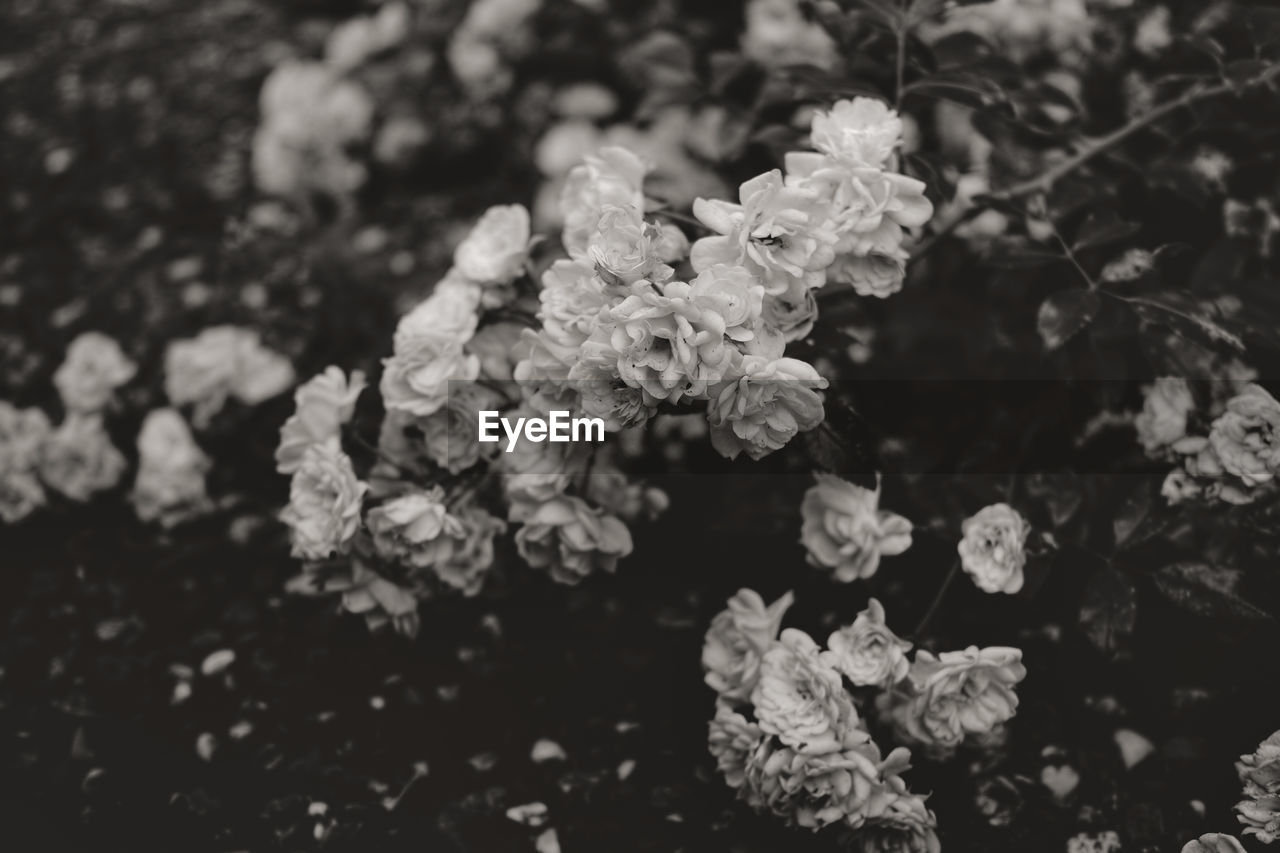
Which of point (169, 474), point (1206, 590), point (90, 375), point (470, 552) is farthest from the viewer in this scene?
point (90, 375)

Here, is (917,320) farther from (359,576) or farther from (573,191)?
(359,576)

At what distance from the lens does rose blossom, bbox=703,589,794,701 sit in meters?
1.37

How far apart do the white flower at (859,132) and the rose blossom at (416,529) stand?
666mm

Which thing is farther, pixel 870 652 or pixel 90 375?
pixel 90 375

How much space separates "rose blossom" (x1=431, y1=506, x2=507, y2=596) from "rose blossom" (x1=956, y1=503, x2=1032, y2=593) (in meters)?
0.64

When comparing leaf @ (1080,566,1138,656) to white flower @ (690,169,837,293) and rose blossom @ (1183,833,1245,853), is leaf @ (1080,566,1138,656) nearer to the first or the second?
rose blossom @ (1183,833,1245,853)

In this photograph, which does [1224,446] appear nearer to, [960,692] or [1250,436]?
[1250,436]

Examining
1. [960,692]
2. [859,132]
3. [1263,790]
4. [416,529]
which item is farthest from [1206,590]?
[416,529]

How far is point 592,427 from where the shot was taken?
135cm

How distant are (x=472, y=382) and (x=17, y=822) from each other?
0.99m

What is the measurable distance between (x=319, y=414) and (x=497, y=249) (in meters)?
0.34

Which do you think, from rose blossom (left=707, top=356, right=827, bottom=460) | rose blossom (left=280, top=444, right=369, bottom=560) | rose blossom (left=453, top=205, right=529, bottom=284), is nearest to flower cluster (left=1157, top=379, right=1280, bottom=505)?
rose blossom (left=707, top=356, right=827, bottom=460)

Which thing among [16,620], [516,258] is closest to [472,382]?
[516,258]

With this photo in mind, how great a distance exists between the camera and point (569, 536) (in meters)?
1.38
